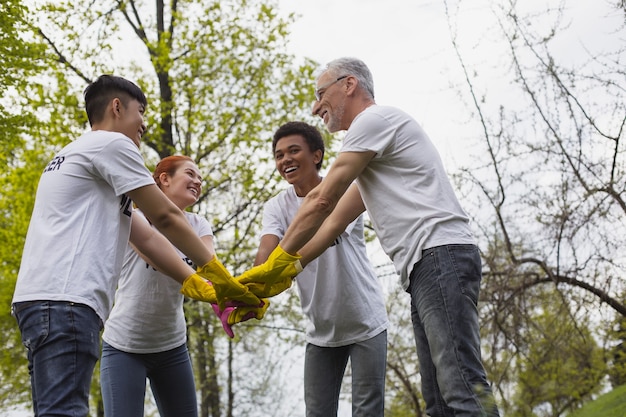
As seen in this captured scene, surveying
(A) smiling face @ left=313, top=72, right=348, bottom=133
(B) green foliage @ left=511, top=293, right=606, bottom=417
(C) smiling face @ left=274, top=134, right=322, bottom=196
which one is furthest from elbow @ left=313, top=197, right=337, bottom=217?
(B) green foliage @ left=511, top=293, right=606, bottom=417

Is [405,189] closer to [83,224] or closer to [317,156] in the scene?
[317,156]

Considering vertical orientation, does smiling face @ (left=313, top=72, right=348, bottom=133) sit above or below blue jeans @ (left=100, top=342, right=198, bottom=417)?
above

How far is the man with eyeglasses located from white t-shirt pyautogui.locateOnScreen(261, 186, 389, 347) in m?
0.24

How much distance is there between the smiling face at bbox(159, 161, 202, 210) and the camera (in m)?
3.92

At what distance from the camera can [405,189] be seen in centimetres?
280

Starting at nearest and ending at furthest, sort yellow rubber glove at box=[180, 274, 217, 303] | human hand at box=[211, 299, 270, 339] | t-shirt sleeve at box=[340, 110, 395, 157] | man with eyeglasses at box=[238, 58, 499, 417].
A: man with eyeglasses at box=[238, 58, 499, 417], t-shirt sleeve at box=[340, 110, 395, 157], yellow rubber glove at box=[180, 274, 217, 303], human hand at box=[211, 299, 270, 339]

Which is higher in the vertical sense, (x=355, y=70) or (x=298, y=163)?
(x=355, y=70)

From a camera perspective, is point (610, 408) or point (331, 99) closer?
point (331, 99)

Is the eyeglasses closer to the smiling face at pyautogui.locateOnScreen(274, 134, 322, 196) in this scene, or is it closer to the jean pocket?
the smiling face at pyautogui.locateOnScreen(274, 134, 322, 196)

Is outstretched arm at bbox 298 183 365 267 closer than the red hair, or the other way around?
outstretched arm at bbox 298 183 365 267

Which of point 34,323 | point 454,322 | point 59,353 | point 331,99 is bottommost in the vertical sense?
point 454,322

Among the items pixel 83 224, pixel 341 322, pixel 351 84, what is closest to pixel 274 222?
pixel 341 322

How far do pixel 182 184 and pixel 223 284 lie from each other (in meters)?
0.85

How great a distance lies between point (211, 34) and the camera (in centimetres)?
1148
